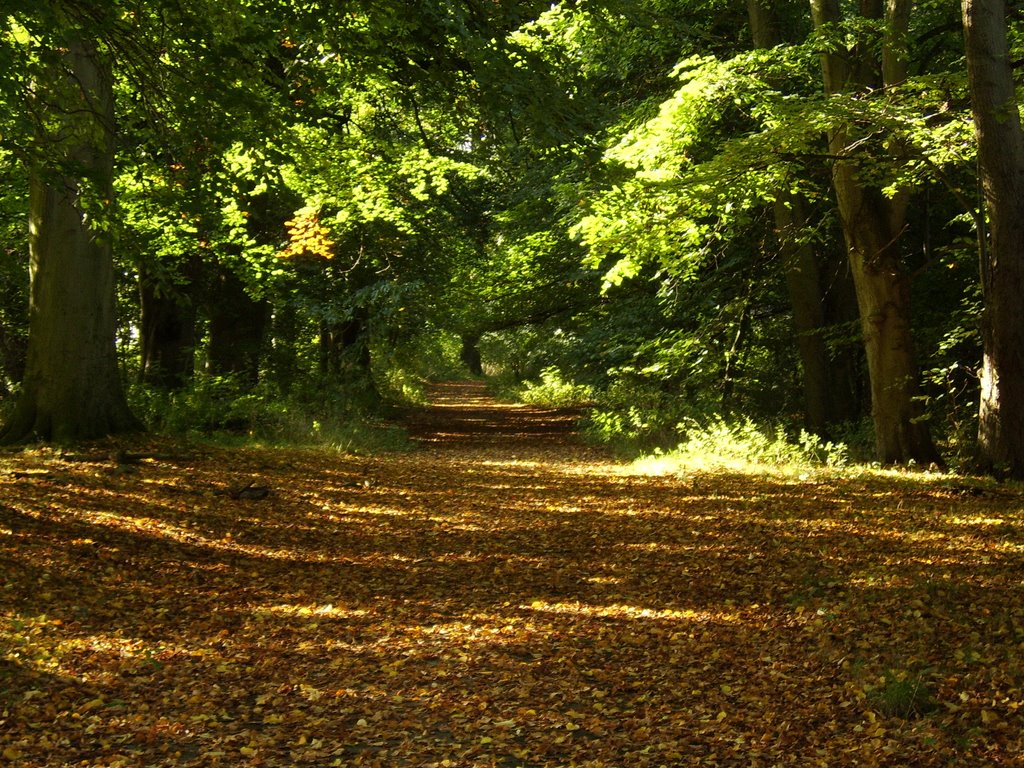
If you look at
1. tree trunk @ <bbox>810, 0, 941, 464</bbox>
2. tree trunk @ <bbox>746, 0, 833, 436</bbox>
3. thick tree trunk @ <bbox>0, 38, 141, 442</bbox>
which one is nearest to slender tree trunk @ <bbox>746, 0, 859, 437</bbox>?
tree trunk @ <bbox>746, 0, 833, 436</bbox>

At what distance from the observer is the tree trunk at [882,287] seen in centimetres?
1155

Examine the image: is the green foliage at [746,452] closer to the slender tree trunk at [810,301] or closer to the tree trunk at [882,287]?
the slender tree trunk at [810,301]

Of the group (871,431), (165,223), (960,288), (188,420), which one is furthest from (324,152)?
(960,288)

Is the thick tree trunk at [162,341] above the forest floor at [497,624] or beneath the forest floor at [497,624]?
above

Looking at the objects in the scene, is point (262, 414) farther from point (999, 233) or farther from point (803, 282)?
point (999, 233)

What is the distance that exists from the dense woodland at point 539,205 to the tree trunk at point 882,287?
37 millimetres

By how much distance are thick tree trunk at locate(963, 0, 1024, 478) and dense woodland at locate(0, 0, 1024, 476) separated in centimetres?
3

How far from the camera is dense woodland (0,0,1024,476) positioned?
7.70 m

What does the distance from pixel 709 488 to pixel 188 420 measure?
24.9 ft

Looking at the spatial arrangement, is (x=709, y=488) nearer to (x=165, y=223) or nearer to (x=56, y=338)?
(x=56, y=338)

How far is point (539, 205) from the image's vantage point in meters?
21.1

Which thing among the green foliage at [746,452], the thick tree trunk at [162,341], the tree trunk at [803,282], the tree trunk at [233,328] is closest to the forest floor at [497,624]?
the green foliage at [746,452]

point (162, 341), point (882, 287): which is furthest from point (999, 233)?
point (162, 341)

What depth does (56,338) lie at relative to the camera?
10352 mm
